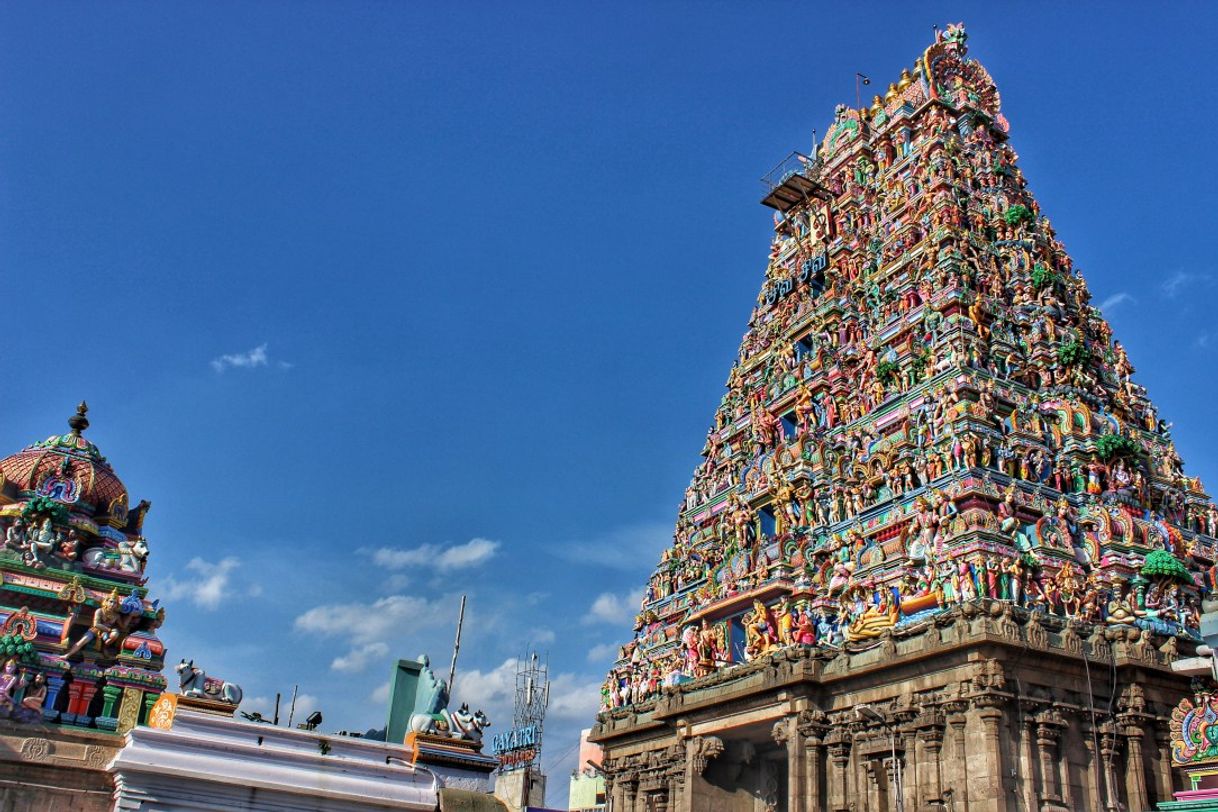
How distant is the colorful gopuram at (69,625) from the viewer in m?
21.6

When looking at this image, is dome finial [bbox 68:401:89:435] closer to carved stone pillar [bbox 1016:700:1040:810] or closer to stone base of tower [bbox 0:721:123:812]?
stone base of tower [bbox 0:721:123:812]

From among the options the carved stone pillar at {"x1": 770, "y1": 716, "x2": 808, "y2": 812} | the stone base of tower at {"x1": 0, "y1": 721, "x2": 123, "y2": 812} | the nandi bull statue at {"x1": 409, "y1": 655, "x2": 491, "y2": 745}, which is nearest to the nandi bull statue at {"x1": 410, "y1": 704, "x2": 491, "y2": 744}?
the nandi bull statue at {"x1": 409, "y1": 655, "x2": 491, "y2": 745}

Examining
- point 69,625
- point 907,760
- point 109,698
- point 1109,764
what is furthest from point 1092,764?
point 69,625

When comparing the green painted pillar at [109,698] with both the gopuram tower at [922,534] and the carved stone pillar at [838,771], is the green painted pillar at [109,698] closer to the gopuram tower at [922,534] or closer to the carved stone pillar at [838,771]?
the gopuram tower at [922,534]

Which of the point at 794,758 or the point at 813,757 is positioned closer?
the point at 813,757

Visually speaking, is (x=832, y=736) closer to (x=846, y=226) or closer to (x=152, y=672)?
(x=152, y=672)

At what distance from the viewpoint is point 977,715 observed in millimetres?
27094

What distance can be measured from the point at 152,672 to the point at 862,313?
3004 cm

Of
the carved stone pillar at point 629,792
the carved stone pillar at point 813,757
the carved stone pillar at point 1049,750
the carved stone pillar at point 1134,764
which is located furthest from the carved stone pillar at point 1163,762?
the carved stone pillar at point 629,792

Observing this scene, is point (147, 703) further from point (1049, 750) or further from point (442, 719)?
point (1049, 750)

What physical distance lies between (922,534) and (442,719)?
1751cm

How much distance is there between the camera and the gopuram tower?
2834cm

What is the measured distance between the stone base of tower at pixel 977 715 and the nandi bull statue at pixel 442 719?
12.1 m

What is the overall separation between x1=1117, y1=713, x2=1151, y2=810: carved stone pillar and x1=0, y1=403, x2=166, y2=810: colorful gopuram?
2548cm
